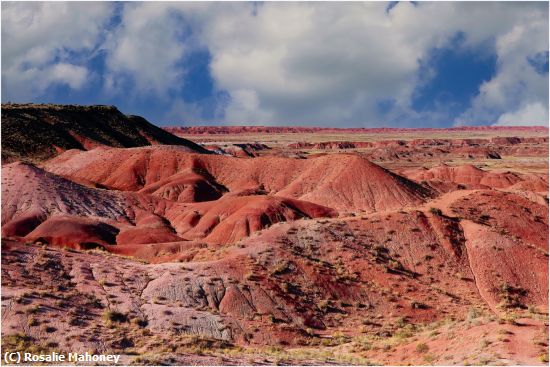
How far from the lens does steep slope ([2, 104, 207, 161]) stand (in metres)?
105

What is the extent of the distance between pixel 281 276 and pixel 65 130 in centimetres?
9711

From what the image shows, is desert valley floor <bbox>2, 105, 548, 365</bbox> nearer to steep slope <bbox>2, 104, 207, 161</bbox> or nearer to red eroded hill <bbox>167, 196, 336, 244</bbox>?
red eroded hill <bbox>167, 196, 336, 244</bbox>

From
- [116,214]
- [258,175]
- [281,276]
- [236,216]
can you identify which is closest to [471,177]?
[258,175]

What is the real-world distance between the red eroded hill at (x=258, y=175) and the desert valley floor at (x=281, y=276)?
0.61 meters

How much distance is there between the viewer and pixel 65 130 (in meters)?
118

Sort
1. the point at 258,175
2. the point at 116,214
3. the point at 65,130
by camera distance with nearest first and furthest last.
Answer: the point at 116,214, the point at 258,175, the point at 65,130

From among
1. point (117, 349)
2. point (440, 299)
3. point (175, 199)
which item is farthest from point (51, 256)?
point (175, 199)

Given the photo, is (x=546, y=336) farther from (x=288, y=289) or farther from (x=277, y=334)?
(x=288, y=289)

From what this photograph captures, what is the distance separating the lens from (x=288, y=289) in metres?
32.2

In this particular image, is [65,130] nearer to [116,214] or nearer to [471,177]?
[116,214]

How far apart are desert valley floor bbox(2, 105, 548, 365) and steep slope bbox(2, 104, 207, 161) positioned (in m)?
43.3

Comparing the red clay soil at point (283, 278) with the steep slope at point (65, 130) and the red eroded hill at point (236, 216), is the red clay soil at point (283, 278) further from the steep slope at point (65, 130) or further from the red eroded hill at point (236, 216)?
the steep slope at point (65, 130)

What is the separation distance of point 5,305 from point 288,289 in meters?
15.0

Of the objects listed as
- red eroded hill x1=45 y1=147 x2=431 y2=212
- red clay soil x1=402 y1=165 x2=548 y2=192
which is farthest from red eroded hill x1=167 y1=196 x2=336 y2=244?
red clay soil x1=402 y1=165 x2=548 y2=192
